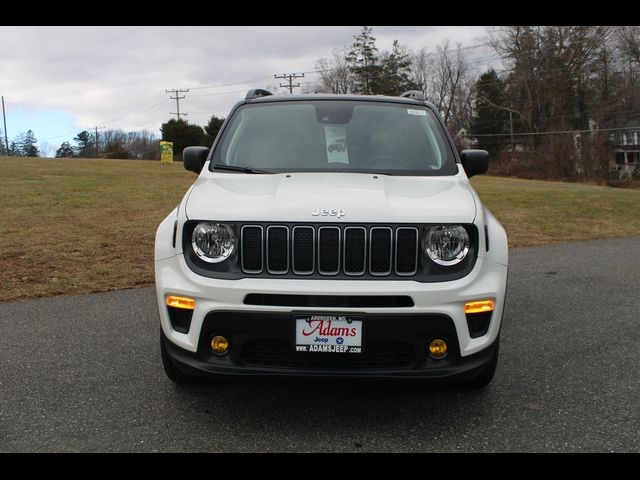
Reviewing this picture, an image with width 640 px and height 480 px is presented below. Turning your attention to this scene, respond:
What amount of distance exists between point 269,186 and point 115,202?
43.5ft

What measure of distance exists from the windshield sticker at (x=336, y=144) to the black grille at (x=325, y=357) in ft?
4.94

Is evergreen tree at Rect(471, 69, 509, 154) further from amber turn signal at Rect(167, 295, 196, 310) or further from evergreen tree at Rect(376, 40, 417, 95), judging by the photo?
amber turn signal at Rect(167, 295, 196, 310)

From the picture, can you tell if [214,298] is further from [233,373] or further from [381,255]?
[381,255]

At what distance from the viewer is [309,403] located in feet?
11.0

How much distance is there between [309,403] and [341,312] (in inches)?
34.1

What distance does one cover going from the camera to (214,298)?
111 inches

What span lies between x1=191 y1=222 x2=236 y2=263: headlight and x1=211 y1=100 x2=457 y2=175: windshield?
0.91 meters

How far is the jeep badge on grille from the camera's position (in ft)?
9.54

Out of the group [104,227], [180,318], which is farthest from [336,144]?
[104,227]

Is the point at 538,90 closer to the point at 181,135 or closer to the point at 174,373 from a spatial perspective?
the point at 181,135

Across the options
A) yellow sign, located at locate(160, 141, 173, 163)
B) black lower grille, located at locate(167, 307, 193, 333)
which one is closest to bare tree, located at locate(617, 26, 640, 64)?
yellow sign, located at locate(160, 141, 173, 163)

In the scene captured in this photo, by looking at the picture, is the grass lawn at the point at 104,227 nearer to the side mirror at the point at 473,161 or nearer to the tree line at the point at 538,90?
the side mirror at the point at 473,161

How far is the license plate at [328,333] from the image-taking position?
2.76 meters
